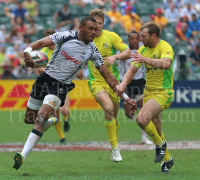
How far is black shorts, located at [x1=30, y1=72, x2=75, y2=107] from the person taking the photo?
8.27 meters

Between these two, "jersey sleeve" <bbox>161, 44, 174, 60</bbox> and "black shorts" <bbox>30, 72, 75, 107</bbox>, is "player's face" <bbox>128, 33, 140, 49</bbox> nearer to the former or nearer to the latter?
"jersey sleeve" <bbox>161, 44, 174, 60</bbox>

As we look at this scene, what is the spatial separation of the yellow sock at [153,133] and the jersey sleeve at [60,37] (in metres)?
1.99

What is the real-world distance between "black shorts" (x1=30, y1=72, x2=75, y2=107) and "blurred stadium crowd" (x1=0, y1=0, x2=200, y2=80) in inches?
492

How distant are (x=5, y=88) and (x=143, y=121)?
12976mm

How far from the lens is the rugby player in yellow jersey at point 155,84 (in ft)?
26.5

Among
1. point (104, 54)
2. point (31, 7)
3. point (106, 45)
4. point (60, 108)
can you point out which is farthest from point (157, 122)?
point (31, 7)

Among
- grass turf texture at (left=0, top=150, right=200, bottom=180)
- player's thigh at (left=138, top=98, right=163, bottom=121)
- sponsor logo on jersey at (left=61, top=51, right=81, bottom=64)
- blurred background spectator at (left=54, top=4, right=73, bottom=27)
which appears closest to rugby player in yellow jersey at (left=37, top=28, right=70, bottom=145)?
grass turf texture at (left=0, top=150, right=200, bottom=180)

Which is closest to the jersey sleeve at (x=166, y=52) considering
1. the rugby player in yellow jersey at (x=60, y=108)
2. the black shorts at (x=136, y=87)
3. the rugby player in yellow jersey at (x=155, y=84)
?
the rugby player in yellow jersey at (x=155, y=84)

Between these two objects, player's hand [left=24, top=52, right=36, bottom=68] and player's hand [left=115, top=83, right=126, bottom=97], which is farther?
player's hand [left=115, top=83, right=126, bottom=97]

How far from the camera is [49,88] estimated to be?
829cm

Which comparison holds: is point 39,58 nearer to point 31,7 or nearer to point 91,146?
point 91,146

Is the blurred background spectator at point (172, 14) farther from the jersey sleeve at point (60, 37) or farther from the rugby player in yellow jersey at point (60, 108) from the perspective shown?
the jersey sleeve at point (60, 37)

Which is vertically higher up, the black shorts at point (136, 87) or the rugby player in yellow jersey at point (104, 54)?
the rugby player in yellow jersey at point (104, 54)

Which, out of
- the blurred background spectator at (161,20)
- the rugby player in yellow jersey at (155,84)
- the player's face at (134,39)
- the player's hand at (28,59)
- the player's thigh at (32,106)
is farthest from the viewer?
the blurred background spectator at (161,20)
